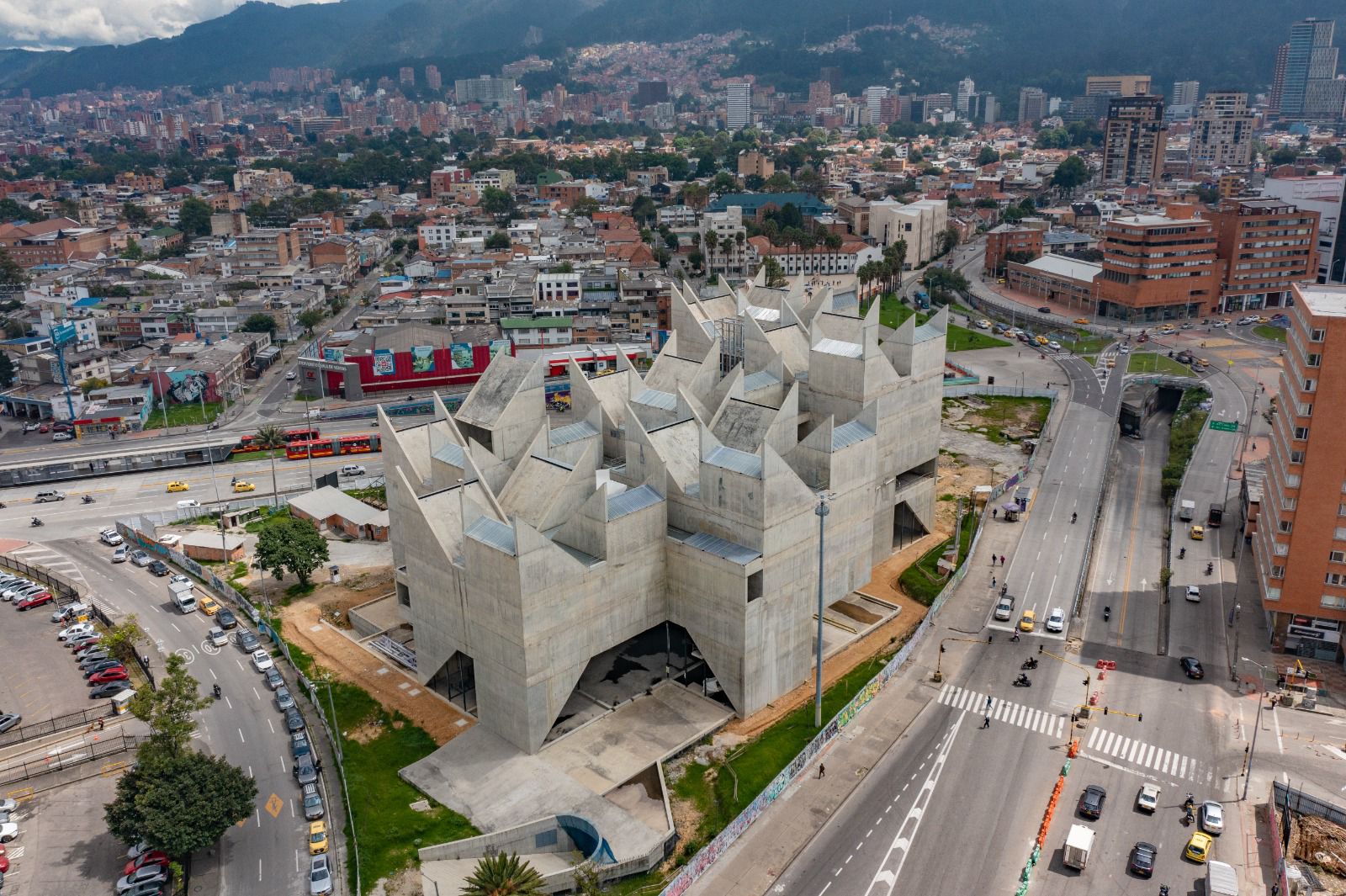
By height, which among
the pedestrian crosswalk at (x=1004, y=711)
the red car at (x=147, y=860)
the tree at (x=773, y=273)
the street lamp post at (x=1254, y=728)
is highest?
the tree at (x=773, y=273)

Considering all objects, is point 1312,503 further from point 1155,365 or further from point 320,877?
point 1155,365

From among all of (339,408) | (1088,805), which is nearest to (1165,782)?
(1088,805)

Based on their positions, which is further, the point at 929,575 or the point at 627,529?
the point at 929,575

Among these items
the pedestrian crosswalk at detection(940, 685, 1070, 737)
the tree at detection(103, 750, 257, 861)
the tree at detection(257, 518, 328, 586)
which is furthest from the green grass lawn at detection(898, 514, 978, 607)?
the tree at detection(103, 750, 257, 861)

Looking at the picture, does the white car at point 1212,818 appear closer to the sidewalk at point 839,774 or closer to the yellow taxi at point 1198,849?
the yellow taxi at point 1198,849

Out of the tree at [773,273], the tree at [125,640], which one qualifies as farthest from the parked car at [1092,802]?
the tree at [773,273]

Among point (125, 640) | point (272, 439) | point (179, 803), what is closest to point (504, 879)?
point (179, 803)
